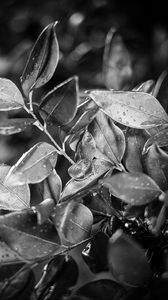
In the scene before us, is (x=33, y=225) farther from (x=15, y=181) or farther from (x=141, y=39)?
(x=141, y=39)

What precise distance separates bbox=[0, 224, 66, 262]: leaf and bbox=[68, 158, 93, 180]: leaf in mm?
77

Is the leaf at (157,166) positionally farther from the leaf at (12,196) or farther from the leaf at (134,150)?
the leaf at (12,196)

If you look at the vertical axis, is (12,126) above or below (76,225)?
above

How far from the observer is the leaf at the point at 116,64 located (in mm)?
556

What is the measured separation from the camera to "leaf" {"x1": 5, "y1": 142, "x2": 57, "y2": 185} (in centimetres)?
41

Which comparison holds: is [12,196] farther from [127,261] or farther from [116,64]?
[116,64]

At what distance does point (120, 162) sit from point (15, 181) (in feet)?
0.38

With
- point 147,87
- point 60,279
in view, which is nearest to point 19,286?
point 60,279

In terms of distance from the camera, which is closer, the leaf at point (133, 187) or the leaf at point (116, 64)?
the leaf at point (133, 187)

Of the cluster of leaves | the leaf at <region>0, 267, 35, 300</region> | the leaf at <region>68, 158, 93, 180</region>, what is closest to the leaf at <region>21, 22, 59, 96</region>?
the cluster of leaves

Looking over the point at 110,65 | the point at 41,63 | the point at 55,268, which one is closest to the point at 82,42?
the point at 110,65

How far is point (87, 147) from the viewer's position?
1.48 feet

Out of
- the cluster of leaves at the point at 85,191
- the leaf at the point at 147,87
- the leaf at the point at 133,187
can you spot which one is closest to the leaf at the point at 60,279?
the cluster of leaves at the point at 85,191

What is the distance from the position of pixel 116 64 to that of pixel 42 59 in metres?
0.19
